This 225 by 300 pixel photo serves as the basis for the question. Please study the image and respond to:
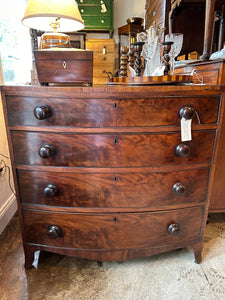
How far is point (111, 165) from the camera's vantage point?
0.91m

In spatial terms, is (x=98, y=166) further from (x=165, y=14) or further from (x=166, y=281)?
(x=165, y=14)

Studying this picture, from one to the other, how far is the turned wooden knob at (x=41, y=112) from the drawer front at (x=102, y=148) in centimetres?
9

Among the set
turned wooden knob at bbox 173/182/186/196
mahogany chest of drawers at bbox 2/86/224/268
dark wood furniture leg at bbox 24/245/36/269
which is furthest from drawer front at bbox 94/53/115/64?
dark wood furniture leg at bbox 24/245/36/269

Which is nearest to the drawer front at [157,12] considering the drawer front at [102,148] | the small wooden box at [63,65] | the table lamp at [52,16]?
the table lamp at [52,16]

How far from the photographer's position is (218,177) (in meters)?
1.33

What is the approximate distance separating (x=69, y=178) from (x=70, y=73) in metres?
0.46

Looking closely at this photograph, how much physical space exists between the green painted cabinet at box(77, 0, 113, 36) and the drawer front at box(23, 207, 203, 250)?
2668 millimetres

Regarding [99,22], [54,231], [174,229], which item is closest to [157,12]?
[99,22]

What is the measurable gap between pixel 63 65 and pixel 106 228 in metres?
0.77

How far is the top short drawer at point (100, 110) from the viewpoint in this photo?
83 centimetres

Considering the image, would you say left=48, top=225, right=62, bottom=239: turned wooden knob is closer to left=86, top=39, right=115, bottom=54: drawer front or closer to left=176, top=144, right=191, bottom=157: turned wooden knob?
left=176, top=144, right=191, bottom=157: turned wooden knob

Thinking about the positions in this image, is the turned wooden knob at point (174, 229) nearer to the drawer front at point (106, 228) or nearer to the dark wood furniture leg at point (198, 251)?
the drawer front at point (106, 228)

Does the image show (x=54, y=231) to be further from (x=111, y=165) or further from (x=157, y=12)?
(x=157, y=12)

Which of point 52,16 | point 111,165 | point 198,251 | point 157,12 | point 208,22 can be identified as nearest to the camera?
point 111,165
